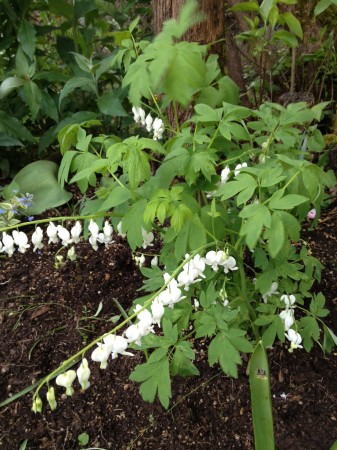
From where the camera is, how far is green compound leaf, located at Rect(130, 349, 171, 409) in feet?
4.16

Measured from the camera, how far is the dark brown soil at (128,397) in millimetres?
1604

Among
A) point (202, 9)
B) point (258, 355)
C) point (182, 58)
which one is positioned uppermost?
point (182, 58)

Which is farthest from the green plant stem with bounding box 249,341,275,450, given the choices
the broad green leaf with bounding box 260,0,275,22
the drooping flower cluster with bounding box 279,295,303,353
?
the broad green leaf with bounding box 260,0,275,22

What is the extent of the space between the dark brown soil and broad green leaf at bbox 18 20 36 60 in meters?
1.37

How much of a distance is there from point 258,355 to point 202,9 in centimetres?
160

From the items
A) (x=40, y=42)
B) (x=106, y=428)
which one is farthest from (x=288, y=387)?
(x=40, y=42)

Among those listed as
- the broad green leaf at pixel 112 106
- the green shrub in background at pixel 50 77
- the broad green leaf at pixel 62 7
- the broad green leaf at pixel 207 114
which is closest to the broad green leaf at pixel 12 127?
the green shrub in background at pixel 50 77

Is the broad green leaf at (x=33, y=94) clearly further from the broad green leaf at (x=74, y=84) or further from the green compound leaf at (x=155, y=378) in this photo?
the green compound leaf at (x=155, y=378)

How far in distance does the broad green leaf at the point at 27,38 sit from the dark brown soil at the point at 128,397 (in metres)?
1.37

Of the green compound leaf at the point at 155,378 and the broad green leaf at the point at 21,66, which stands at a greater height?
the broad green leaf at the point at 21,66

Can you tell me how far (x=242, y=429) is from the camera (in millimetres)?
Result: 1607

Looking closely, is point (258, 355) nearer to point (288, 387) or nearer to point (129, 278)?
point (288, 387)

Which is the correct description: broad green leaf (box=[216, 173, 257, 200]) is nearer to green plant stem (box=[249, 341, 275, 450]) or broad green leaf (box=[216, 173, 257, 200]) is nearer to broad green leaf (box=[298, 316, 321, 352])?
green plant stem (box=[249, 341, 275, 450])

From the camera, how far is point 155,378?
1295 mm
